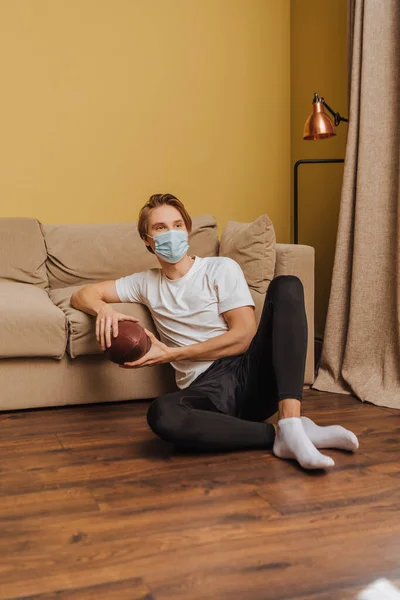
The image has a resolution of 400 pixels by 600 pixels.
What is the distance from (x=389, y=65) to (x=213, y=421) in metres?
1.85

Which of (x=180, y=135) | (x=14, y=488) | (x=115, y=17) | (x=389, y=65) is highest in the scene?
(x=115, y=17)

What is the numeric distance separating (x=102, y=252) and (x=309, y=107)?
63.4 inches

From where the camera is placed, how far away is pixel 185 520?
178 cm

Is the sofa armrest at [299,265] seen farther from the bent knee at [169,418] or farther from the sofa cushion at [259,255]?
the bent knee at [169,418]

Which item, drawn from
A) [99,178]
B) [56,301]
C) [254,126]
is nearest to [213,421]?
[56,301]

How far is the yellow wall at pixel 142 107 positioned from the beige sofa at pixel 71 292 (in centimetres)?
53

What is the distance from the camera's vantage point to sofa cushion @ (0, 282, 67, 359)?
2.85 meters

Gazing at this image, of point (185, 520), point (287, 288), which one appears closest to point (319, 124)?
point (287, 288)

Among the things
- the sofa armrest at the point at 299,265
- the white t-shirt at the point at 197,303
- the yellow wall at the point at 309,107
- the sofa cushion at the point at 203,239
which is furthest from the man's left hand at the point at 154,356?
the yellow wall at the point at 309,107

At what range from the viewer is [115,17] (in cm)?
414

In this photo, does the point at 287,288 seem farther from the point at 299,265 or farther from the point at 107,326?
the point at 299,265

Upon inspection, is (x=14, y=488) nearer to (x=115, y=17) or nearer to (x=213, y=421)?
(x=213, y=421)

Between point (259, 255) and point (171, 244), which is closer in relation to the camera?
point (171, 244)

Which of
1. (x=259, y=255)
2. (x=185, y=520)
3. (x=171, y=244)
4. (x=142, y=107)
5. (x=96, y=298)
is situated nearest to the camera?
(x=185, y=520)
